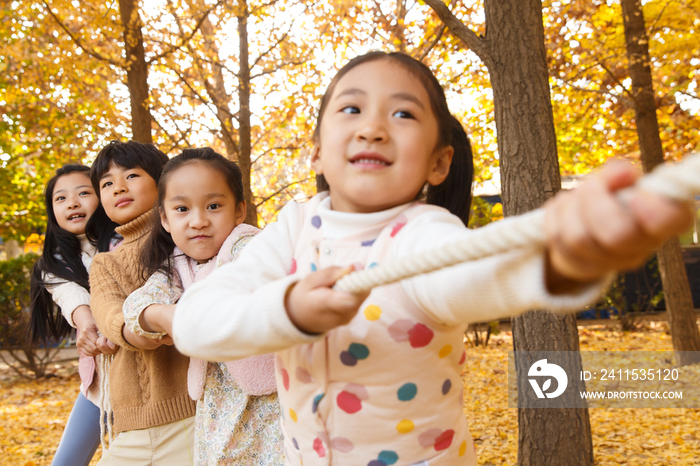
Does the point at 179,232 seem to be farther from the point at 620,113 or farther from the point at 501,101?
the point at 620,113

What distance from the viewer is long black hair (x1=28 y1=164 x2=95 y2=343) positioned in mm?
2719

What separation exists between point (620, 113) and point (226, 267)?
7409mm

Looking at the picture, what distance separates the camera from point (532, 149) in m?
3.12

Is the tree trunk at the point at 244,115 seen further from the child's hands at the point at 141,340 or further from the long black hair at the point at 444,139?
the long black hair at the point at 444,139

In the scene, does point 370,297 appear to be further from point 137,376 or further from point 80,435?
point 80,435

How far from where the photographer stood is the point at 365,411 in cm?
112

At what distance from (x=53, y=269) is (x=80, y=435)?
81 cm

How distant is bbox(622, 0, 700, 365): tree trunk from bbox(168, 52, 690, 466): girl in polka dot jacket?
5.86m

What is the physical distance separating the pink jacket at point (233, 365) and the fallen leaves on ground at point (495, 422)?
10.6ft

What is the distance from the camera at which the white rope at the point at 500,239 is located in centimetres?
54

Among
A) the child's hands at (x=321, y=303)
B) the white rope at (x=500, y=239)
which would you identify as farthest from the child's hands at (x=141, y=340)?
the white rope at (x=500, y=239)

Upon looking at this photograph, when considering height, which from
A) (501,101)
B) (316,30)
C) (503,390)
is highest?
(316,30)

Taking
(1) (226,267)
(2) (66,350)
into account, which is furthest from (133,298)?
(2) (66,350)

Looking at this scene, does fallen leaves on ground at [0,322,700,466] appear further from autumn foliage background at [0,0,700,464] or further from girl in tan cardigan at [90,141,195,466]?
girl in tan cardigan at [90,141,195,466]
